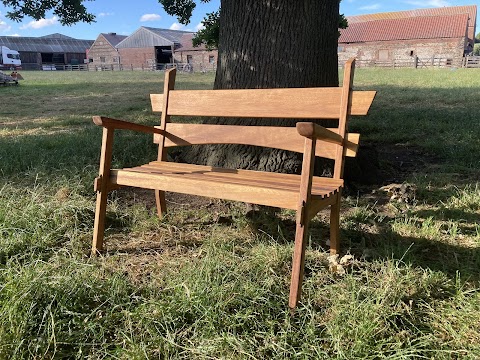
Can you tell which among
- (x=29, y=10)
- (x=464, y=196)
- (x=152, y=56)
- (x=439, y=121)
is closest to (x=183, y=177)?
(x=464, y=196)

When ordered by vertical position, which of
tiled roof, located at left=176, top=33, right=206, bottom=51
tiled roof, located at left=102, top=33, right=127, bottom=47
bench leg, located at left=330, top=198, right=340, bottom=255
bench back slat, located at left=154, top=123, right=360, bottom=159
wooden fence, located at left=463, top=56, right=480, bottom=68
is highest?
tiled roof, located at left=102, top=33, right=127, bottom=47

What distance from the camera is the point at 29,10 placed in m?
8.13

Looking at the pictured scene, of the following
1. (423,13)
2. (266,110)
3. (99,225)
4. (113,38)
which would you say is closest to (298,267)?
(266,110)

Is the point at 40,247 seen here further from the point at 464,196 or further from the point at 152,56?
the point at 152,56

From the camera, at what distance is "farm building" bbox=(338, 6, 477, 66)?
130 ft

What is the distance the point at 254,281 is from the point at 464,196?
2.02 metres

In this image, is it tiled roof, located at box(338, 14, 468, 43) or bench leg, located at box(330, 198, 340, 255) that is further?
tiled roof, located at box(338, 14, 468, 43)

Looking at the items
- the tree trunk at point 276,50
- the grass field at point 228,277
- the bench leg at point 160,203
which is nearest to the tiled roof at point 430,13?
the tree trunk at point 276,50

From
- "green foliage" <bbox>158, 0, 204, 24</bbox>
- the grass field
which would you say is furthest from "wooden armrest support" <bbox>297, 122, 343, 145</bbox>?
"green foliage" <bbox>158, 0, 204, 24</bbox>

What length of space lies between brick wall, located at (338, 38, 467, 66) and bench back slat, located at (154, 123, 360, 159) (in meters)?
40.2

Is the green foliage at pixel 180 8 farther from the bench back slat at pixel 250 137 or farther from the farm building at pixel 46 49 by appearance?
the farm building at pixel 46 49

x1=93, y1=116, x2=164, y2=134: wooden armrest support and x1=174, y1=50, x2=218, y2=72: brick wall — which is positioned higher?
x1=174, y1=50, x2=218, y2=72: brick wall

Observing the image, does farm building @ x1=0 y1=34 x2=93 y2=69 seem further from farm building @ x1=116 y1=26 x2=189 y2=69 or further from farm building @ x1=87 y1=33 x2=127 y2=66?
farm building @ x1=116 y1=26 x2=189 y2=69

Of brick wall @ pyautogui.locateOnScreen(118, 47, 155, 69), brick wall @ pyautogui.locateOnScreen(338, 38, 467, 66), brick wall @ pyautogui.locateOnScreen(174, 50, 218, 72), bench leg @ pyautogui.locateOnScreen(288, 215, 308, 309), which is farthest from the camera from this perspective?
brick wall @ pyautogui.locateOnScreen(118, 47, 155, 69)
